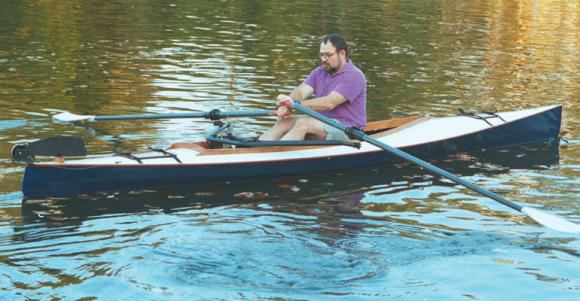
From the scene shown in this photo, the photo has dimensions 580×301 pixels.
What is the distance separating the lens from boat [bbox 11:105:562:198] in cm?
1098

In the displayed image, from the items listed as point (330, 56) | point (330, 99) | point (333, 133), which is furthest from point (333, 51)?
point (333, 133)

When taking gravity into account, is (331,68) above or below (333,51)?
below

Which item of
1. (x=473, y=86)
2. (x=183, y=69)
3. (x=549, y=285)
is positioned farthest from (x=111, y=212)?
(x=473, y=86)

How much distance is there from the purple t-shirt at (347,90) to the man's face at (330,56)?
17cm

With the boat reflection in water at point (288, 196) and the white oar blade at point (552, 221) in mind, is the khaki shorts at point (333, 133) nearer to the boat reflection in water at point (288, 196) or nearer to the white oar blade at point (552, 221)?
the boat reflection in water at point (288, 196)

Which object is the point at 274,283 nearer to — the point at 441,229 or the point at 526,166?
the point at 441,229

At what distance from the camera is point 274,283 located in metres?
8.55

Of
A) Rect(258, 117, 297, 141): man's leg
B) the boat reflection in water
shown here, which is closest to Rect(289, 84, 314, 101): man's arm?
Rect(258, 117, 297, 141): man's leg

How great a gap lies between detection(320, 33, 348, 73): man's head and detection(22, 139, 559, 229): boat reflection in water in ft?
4.91

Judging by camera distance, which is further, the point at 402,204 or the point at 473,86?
the point at 473,86

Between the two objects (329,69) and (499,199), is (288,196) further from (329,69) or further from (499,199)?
(499,199)

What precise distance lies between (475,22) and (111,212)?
2810 cm

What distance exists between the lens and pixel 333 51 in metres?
12.3

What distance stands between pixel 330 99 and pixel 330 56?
541 millimetres
